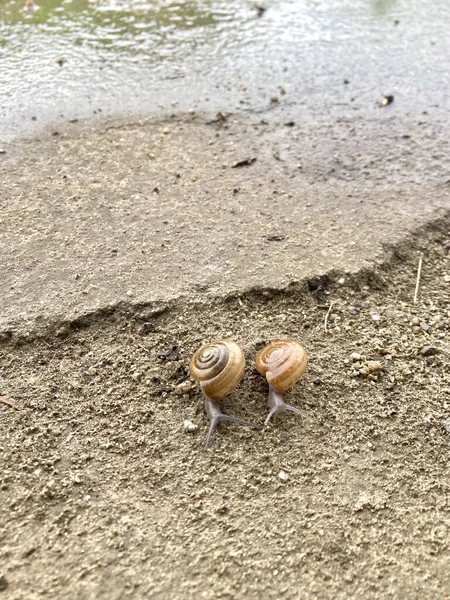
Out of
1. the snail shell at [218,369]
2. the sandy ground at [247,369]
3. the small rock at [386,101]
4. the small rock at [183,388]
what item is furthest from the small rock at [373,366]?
the small rock at [386,101]

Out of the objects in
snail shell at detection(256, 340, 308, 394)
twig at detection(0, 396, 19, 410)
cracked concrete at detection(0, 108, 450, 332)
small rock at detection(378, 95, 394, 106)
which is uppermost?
small rock at detection(378, 95, 394, 106)

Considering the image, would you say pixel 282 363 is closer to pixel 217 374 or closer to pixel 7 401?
pixel 217 374

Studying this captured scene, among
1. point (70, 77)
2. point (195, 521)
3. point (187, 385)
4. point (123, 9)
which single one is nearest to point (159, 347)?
point (187, 385)

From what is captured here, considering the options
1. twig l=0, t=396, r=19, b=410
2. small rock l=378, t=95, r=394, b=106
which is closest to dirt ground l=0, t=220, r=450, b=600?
twig l=0, t=396, r=19, b=410

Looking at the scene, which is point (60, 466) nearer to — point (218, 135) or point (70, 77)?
point (218, 135)

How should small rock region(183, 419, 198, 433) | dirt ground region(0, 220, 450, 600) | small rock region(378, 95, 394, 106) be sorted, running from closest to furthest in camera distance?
dirt ground region(0, 220, 450, 600)
small rock region(183, 419, 198, 433)
small rock region(378, 95, 394, 106)

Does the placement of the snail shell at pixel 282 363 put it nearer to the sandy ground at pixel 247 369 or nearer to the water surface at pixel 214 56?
the sandy ground at pixel 247 369

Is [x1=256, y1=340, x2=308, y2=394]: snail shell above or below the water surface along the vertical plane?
below

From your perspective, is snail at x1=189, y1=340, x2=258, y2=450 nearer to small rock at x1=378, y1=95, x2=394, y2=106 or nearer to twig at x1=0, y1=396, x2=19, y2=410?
twig at x1=0, y1=396, x2=19, y2=410
